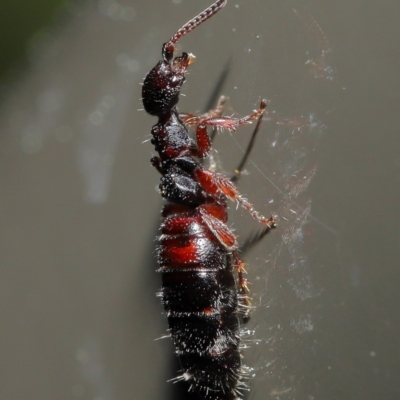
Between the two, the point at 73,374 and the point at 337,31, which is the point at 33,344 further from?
the point at 337,31

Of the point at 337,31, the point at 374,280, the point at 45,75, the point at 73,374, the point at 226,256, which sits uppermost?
the point at 45,75

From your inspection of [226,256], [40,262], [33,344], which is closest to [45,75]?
[40,262]

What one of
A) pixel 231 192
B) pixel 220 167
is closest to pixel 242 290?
pixel 231 192

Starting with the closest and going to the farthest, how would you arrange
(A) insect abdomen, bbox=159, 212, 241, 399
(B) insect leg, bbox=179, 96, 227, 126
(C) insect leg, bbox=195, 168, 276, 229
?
1. (A) insect abdomen, bbox=159, 212, 241, 399
2. (C) insect leg, bbox=195, 168, 276, 229
3. (B) insect leg, bbox=179, 96, 227, 126

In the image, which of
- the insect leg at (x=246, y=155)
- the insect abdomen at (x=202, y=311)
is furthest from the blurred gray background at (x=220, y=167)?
the insect abdomen at (x=202, y=311)

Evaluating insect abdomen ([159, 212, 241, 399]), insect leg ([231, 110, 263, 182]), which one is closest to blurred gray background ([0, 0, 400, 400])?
insect leg ([231, 110, 263, 182])

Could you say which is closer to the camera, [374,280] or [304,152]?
[374,280]

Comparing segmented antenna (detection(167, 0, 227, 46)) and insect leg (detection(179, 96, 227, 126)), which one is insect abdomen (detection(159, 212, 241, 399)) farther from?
segmented antenna (detection(167, 0, 227, 46))
